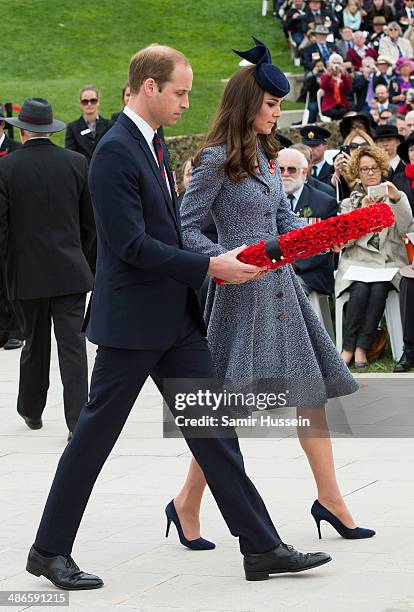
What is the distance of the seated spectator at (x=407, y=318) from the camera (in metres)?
9.77

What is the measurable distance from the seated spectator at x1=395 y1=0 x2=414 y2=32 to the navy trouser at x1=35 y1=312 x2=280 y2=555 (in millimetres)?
23829

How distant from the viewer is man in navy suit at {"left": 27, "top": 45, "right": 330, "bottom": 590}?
4484mm

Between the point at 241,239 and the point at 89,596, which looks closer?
the point at 89,596

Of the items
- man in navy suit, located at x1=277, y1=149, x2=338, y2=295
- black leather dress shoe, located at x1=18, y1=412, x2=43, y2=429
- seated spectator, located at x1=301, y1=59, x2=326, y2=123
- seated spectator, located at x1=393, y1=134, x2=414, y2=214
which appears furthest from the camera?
seated spectator, located at x1=301, y1=59, x2=326, y2=123

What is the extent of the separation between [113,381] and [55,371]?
19.8ft

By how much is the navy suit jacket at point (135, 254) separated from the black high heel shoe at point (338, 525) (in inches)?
41.8

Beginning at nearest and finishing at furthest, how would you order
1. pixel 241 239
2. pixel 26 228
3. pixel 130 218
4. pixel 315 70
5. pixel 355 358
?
pixel 130 218 → pixel 241 239 → pixel 26 228 → pixel 355 358 → pixel 315 70

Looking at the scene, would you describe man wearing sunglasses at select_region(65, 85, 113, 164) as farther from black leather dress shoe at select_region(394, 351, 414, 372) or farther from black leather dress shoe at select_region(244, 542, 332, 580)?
black leather dress shoe at select_region(244, 542, 332, 580)

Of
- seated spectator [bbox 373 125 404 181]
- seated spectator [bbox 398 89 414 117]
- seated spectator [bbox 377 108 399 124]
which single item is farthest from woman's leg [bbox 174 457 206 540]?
seated spectator [bbox 398 89 414 117]

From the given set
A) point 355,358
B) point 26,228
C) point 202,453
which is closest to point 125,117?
point 202,453

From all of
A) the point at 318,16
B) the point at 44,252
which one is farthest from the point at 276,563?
the point at 318,16

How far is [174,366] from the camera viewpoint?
15.4ft

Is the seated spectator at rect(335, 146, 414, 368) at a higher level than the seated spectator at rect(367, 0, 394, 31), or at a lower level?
higher

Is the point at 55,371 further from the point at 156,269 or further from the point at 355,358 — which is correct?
the point at 156,269
